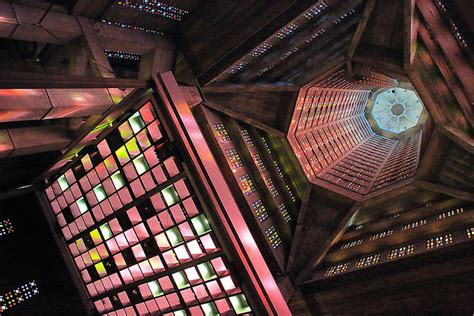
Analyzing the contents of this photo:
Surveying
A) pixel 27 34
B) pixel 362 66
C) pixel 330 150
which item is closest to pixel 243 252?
pixel 27 34

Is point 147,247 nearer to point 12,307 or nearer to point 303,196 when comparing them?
point 12,307

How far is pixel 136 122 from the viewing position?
11234 millimetres

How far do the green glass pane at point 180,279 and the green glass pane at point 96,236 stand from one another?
10.4ft

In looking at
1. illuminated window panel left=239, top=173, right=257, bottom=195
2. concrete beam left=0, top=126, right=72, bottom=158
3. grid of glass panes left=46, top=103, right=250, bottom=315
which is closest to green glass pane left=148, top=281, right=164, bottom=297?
grid of glass panes left=46, top=103, right=250, bottom=315

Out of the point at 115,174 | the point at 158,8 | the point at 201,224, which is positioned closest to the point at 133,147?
the point at 115,174

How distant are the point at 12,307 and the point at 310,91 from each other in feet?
53.5

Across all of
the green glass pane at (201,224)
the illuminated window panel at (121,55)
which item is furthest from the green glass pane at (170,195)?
the illuminated window panel at (121,55)

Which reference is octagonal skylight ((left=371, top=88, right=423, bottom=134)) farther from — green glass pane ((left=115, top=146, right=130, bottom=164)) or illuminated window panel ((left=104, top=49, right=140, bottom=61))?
green glass pane ((left=115, top=146, right=130, bottom=164))

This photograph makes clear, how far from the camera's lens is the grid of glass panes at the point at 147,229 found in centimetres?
1097

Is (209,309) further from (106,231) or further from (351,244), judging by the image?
(351,244)

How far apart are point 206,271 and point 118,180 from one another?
3944 millimetres

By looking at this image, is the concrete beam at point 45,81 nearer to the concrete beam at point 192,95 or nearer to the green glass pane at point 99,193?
the green glass pane at point 99,193

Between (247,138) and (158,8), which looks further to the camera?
(247,138)

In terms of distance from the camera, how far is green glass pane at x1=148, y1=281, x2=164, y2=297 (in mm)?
12336
